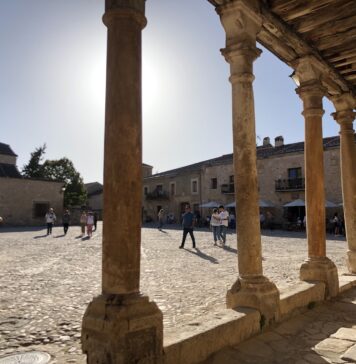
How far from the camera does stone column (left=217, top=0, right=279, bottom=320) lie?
378cm

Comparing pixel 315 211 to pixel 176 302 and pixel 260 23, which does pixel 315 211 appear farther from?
pixel 260 23

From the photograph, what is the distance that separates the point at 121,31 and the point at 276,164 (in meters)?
25.9

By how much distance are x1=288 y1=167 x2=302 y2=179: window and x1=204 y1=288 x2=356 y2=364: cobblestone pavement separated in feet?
74.7

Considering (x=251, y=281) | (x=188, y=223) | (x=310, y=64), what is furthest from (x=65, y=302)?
(x=188, y=223)

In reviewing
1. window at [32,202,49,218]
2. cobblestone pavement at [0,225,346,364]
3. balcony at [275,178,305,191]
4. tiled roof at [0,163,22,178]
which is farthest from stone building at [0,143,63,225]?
cobblestone pavement at [0,225,346,364]

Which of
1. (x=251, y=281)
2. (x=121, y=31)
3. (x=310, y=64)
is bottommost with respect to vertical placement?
(x=251, y=281)

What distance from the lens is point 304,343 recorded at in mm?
3402

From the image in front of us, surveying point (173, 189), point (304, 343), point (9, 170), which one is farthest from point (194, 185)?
point (304, 343)

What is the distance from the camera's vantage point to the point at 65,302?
15.7 feet

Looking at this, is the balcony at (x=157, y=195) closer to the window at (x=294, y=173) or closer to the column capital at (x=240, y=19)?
the window at (x=294, y=173)

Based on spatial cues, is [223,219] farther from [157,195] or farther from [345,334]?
[157,195]

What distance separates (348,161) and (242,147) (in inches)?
141

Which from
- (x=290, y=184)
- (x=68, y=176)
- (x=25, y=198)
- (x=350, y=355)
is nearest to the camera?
(x=350, y=355)

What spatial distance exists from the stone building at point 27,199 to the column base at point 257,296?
87.1ft
